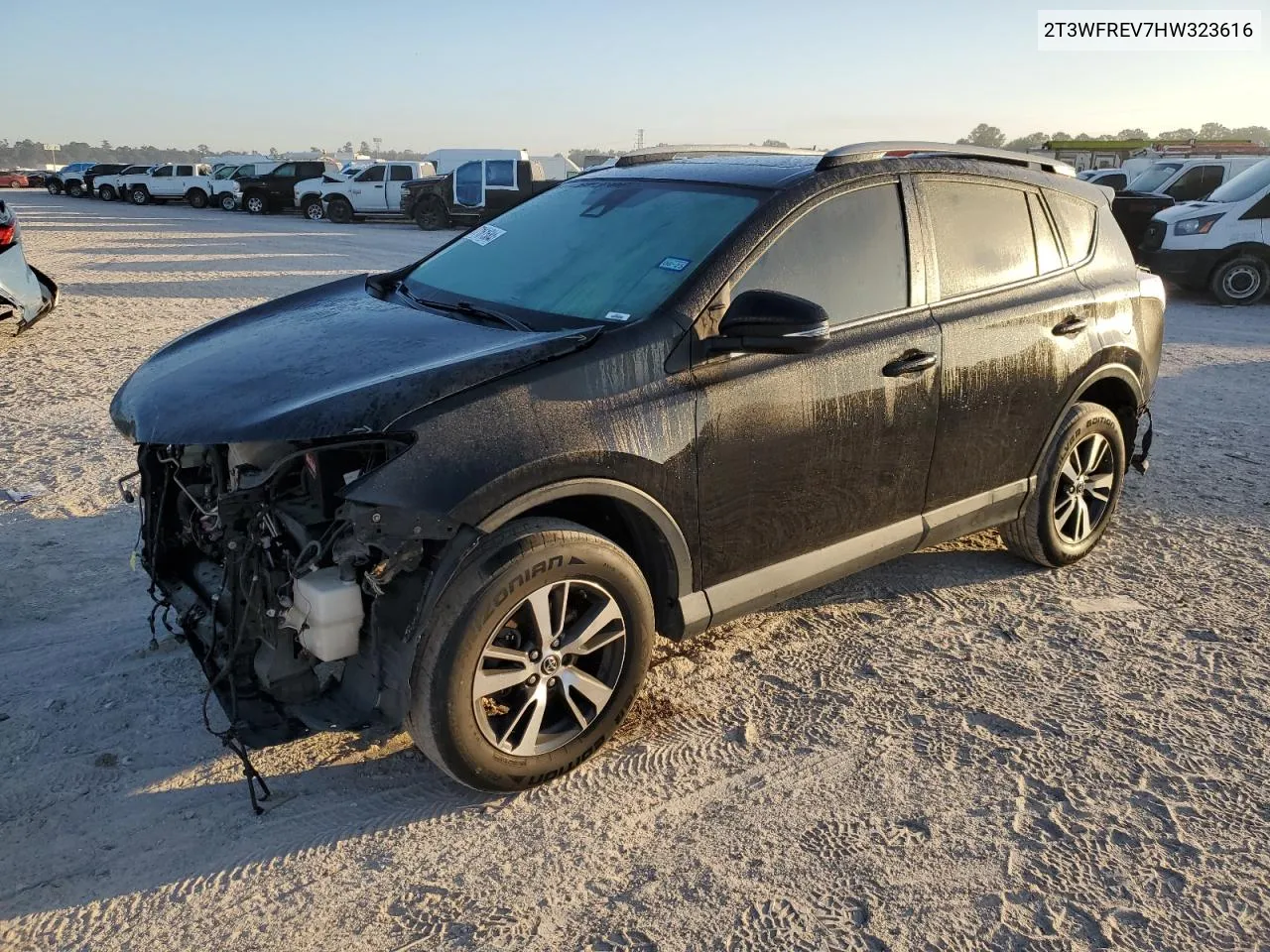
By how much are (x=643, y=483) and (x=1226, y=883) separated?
6.46 feet

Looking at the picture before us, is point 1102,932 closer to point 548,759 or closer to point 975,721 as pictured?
point 975,721

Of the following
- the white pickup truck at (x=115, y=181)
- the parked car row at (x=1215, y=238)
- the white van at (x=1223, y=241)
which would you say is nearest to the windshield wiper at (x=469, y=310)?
the parked car row at (x=1215, y=238)

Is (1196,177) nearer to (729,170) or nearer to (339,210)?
(729,170)

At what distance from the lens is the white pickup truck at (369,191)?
27703mm

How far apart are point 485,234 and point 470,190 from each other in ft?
68.9

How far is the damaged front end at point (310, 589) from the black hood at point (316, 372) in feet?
0.35

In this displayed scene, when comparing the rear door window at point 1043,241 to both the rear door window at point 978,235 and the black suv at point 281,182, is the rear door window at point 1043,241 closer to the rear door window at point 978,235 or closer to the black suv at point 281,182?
the rear door window at point 978,235

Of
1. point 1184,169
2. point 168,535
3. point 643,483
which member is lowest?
point 168,535

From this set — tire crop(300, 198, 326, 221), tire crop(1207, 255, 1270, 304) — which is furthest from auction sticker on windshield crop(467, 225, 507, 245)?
tire crop(300, 198, 326, 221)

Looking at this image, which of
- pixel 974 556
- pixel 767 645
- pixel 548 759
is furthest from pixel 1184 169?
pixel 548 759

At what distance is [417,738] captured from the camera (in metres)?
2.88

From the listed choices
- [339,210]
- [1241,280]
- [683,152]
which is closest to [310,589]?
[683,152]

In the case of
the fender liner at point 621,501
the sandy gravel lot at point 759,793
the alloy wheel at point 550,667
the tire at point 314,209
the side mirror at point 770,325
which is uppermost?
the tire at point 314,209

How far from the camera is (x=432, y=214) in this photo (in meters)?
25.0
